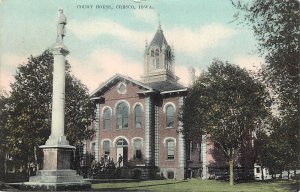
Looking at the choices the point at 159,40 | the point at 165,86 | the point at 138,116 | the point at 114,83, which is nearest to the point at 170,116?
the point at 138,116

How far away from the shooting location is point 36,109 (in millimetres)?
25766

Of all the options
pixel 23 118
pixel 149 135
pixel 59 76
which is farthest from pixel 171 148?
pixel 59 76

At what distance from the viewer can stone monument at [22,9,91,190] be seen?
17516 mm

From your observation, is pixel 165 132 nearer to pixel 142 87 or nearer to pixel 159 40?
pixel 142 87

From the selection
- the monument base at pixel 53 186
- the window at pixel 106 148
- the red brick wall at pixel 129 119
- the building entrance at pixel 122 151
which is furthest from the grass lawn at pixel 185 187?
the window at pixel 106 148

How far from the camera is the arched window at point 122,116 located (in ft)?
119

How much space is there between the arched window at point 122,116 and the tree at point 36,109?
8.59 m

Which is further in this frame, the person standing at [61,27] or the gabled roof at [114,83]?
the gabled roof at [114,83]

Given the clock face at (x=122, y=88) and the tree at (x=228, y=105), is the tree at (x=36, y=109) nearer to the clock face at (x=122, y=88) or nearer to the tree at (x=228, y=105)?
the tree at (x=228, y=105)

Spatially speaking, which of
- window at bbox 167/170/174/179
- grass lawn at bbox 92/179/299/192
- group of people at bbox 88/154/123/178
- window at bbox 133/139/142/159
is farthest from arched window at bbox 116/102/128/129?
grass lawn at bbox 92/179/299/192

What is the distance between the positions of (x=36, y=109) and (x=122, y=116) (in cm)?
1182

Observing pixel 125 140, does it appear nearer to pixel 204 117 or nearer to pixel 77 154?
pixel 77 154

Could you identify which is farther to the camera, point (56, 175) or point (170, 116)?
point (170, 116)

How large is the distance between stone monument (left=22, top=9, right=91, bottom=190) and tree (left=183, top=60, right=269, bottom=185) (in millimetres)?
10110
